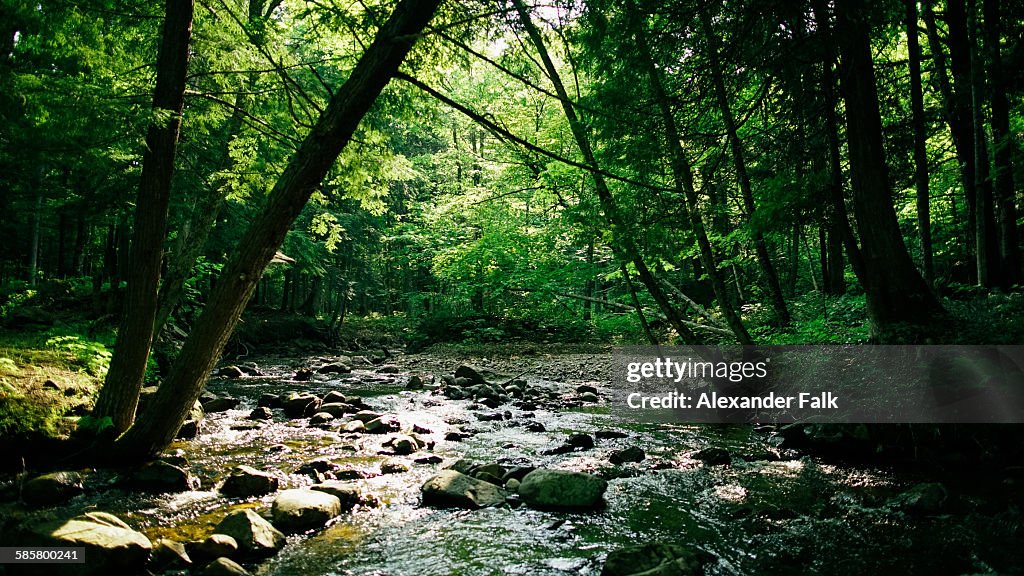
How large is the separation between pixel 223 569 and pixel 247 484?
5.94 ft

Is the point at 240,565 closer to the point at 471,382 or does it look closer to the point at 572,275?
the point at 471,382

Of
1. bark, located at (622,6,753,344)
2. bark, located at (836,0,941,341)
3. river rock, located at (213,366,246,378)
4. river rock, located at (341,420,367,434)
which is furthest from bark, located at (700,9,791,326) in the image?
river rock, located at (213,366,246,378)

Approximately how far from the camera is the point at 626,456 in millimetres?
6262

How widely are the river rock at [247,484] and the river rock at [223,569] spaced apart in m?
1.65

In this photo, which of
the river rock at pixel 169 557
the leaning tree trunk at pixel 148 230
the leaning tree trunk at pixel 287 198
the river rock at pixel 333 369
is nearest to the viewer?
the river rock at pixel 169 557

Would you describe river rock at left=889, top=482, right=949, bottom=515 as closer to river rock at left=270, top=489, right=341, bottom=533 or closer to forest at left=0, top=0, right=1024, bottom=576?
forest at left=0, top=0, right=1024, bottom=576

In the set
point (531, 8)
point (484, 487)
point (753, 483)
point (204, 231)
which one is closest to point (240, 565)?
point (484, 487)

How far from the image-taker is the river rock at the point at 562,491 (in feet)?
15.3

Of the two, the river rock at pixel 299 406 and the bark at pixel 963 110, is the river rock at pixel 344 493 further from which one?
the bark at pixel 963 110

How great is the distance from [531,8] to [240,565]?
227 inches

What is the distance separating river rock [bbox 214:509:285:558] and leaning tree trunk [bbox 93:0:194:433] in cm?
270

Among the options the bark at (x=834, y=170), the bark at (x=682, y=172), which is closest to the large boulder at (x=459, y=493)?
the bark at (x=682, y=172)

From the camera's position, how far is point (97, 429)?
5422mm

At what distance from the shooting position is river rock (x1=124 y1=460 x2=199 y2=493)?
4836 millimetres
